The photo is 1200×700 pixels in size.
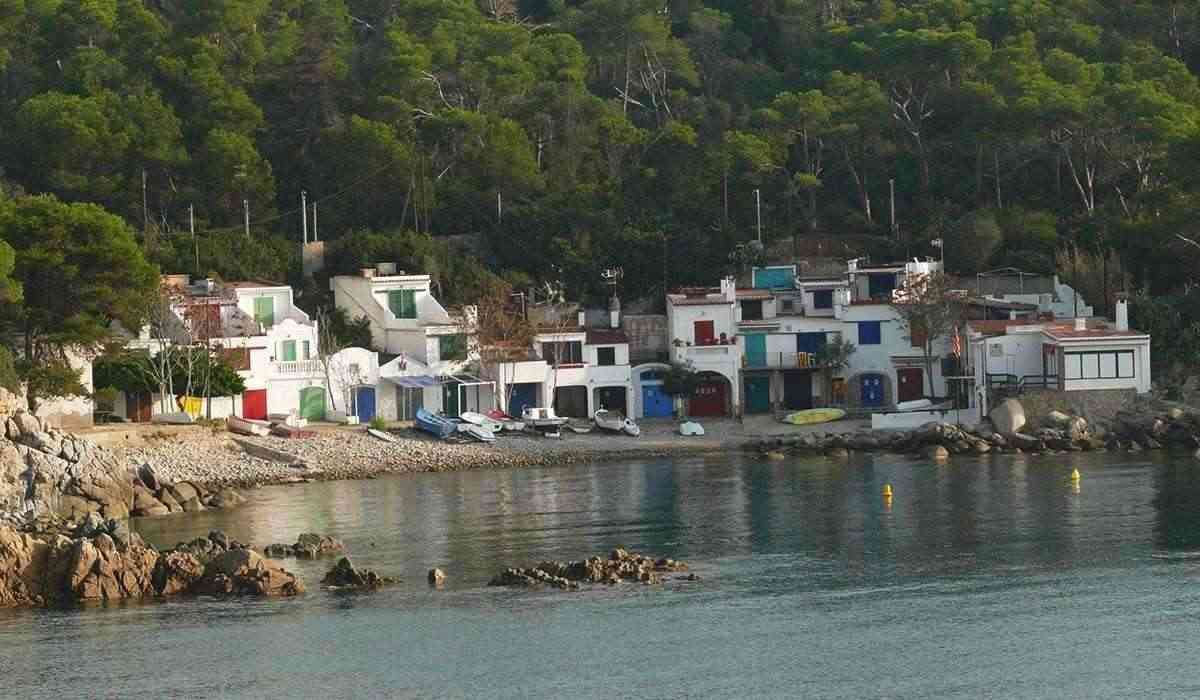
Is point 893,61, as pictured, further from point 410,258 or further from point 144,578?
point 144,578

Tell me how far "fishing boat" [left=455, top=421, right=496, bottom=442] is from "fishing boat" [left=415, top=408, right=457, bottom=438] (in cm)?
21

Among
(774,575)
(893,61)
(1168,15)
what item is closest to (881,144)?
(893,61)

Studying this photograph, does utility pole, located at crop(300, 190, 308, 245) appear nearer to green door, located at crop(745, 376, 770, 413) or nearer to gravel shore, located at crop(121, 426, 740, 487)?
gravel shore, located at crop(121, 426, 740, 487)

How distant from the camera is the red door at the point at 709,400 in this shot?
222ft

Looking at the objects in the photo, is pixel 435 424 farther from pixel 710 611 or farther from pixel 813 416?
pixel 710 611

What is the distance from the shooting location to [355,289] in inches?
2729

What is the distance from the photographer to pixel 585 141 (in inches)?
3150

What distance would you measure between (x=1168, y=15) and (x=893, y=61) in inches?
429

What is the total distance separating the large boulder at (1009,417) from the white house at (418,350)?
12.1 metres

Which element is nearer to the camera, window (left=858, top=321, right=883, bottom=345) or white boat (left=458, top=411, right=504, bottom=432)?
white boat (left=458, top=411, right=504, bottom=432)

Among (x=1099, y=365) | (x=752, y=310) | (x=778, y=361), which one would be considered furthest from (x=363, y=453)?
(x=1099, y=365)

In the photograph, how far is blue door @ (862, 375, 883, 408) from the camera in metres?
68.2

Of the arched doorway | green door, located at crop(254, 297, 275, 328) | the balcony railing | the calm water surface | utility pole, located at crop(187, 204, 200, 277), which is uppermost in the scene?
utility pole, located at crop(187, 204, 200, 277)

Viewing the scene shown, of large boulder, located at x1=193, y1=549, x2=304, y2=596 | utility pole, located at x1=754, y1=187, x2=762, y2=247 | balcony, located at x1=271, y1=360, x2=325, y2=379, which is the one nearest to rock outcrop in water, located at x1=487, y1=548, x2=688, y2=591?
large boulder, located at x1=193, y1=549, x2=304, y2=596
